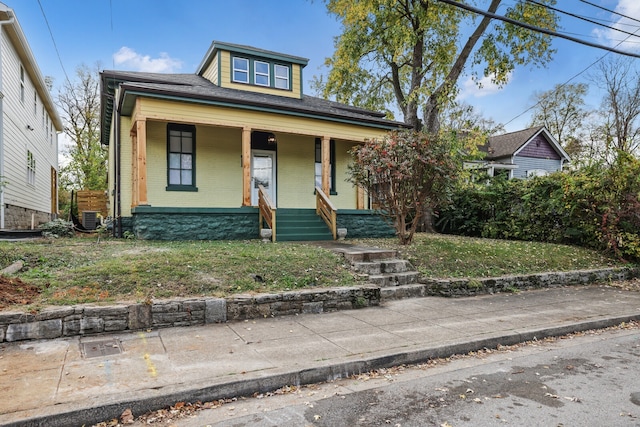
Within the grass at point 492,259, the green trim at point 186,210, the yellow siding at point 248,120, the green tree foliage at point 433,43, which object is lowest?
the grass at point 492,259

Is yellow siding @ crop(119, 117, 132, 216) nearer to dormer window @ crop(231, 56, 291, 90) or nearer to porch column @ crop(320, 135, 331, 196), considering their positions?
dormer window @ crop(231, 56, 291, 90)

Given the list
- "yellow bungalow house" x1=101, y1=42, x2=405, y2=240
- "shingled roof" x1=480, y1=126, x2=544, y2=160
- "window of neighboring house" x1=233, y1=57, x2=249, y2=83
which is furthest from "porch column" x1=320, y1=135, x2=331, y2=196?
"shingled roof" x1=480, y1=126, x2=544, y2=160

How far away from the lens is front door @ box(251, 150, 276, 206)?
42.9 ft

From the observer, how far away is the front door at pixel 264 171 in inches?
515

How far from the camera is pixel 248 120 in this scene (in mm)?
11047

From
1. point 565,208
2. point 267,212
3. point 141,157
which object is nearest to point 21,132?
point 141,157

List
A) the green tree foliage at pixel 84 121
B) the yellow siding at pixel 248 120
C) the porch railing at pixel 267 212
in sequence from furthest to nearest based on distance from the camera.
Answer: the green tree foliage at pixel 84 121 < the porch railing at pixel 267 212 < the yellow siding at pixel 248 120

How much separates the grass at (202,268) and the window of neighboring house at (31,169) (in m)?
8.36

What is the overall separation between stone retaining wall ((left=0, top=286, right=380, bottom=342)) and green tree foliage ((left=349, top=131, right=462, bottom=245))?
11.6 ft

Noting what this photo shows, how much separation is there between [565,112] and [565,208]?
1089 inches

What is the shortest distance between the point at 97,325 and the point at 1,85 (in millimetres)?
9437

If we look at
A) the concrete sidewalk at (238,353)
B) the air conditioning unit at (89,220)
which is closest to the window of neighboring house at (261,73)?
the air conditioning unit at (89,220)

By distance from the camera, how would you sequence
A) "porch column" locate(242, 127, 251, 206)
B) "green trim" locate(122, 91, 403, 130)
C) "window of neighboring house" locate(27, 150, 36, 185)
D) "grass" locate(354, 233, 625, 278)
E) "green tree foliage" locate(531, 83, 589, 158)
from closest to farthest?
"grass" locate(354, 233, 625, 278)
"green trim" locate(122, 91, 403, 130)
"porch column" locate(242, 127, 251, 206)
"window of neighboring house" locate(27, 150, 36, 185)
"green tree foliage" locate(531, 83, 589, 158)

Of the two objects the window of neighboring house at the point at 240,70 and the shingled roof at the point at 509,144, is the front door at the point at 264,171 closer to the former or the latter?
the window of neighboring house at the point at 240,70
